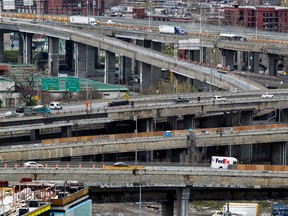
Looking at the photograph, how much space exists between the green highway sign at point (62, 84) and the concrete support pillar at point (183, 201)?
54164 mm

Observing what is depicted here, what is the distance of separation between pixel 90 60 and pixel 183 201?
3651 inches

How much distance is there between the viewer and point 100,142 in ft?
279

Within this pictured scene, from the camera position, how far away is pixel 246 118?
10538 centimetres

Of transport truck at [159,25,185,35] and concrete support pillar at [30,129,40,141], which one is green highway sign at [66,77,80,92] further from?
transport truck at [159,25,185,35]

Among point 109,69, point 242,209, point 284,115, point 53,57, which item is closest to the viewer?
point 242,209

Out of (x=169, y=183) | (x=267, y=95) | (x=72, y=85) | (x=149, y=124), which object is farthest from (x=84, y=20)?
(x=169, y=183)

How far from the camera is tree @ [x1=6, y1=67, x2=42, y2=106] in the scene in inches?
4788

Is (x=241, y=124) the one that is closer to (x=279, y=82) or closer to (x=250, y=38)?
(x=279, y=82)

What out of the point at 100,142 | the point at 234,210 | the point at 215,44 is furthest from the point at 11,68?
the point at 234,210

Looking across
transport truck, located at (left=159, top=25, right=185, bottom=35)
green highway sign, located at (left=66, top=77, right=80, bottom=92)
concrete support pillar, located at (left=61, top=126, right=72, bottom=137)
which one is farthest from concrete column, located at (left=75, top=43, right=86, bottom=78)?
concrete support pillar, located at (left=61, top=126, right=72, bottom=137)

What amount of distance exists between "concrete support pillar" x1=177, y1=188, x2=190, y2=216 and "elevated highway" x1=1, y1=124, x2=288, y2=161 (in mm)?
17593

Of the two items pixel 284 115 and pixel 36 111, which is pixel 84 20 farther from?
pixel 36 111

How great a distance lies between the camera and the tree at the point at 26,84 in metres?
122

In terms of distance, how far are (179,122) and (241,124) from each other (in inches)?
203
